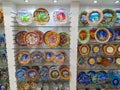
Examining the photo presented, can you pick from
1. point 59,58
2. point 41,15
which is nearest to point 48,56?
point 59,58

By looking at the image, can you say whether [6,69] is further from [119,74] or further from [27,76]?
[119,74]

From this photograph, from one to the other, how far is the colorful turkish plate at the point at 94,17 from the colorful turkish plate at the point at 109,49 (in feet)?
1.57

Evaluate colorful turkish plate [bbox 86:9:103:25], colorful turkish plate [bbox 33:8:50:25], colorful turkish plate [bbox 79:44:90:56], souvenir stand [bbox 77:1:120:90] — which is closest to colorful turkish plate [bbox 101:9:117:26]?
souvenir stand [bbox 77:1:120:90]

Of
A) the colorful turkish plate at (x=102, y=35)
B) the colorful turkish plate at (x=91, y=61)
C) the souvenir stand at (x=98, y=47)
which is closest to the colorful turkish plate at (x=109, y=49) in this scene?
the souvenir stand at (x=98, y=47)

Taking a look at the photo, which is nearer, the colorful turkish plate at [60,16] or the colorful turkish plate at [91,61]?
the colorful turkish plate at [60,16]

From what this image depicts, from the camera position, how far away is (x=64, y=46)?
2652 mm

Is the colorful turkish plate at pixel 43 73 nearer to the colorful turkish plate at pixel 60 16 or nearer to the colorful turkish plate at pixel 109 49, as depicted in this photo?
the colorful turkish plate at pixel 60 16

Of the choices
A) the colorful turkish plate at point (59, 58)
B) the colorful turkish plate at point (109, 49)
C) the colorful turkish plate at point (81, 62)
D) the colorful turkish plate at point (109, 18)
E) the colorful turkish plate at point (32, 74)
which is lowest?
the colorful turkish plate at point (32, 74)

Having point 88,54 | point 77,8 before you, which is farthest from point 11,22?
point 88,54

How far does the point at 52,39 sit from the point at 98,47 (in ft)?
2.78

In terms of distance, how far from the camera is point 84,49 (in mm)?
2650

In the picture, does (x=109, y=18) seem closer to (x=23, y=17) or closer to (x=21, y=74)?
(x=23, y=17)

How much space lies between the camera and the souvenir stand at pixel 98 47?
2.56 metres

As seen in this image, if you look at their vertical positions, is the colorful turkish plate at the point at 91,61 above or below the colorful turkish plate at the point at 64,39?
below
